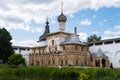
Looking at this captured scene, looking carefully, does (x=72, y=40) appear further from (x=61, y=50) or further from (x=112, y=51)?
(x=112, y=51)

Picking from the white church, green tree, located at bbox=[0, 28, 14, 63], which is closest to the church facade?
the white church

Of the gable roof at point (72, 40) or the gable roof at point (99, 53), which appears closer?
the gable roof at point (99, 53)

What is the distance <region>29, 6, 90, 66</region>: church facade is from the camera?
181 ft

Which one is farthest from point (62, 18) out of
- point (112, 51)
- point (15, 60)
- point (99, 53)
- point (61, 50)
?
point (15, 60)

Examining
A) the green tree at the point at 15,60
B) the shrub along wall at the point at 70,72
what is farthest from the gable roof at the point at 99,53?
the shrub along wall at the point at 70,72

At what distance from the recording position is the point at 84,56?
56094mm

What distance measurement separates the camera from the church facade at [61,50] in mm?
55031

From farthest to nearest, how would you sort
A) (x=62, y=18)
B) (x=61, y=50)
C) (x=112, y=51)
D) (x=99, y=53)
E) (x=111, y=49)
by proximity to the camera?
1. (x=62, y=18)
2. (x=61, y=50)
3. (x=99, y=53)
4. (x=111, y=49)
5. (x=112, y=51)

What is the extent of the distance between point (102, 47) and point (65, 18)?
37.1 ft

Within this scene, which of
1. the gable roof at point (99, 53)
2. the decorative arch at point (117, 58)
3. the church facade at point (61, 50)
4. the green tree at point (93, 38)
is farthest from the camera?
the green tree at point (93, 38)

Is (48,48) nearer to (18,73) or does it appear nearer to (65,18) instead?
(65,18)

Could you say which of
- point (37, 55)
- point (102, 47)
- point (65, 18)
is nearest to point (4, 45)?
point (37, 55)

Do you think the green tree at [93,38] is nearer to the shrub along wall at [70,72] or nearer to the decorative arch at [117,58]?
the decorative arch at [117,58]

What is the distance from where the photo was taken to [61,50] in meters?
57.6
